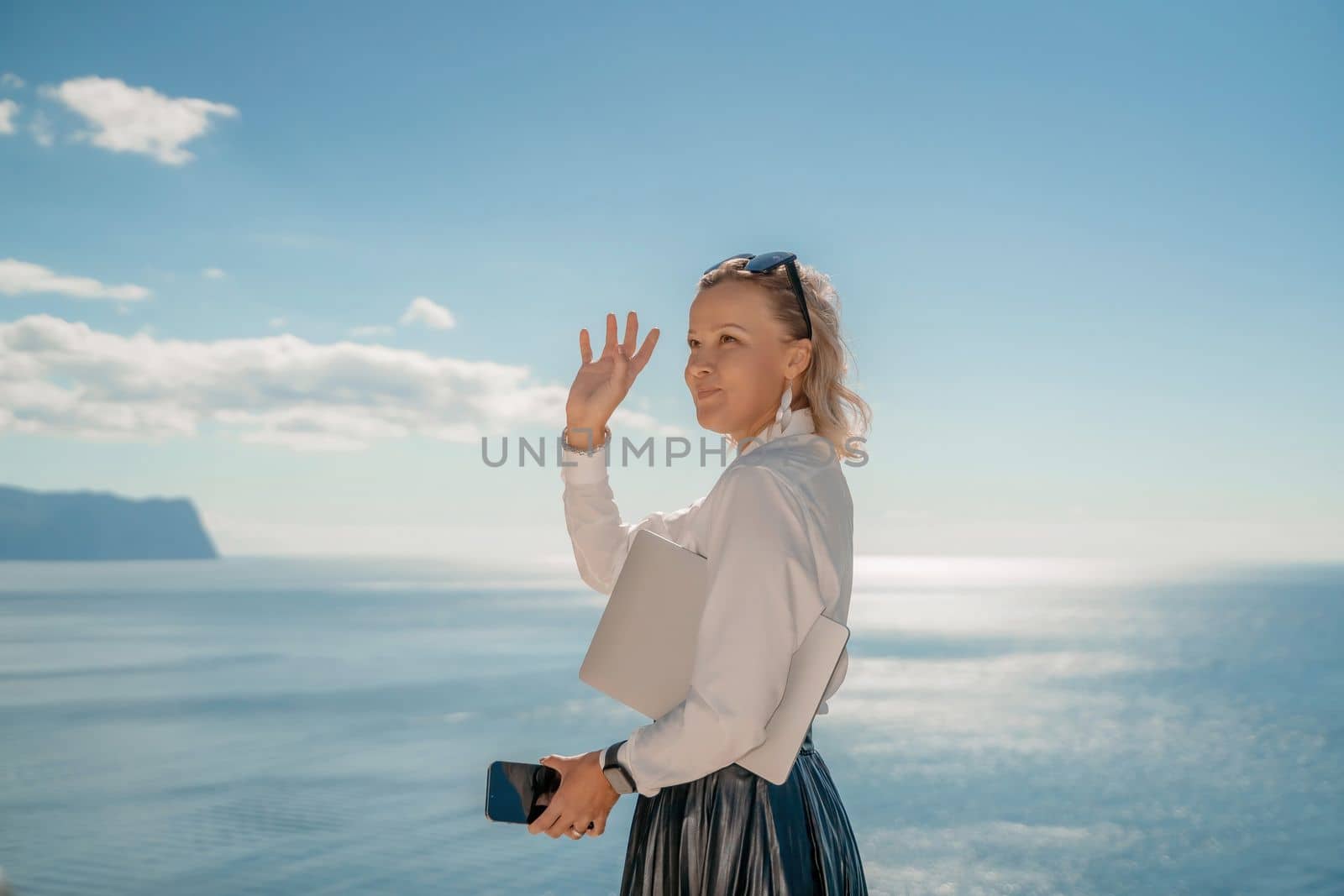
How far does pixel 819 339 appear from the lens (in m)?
1.70

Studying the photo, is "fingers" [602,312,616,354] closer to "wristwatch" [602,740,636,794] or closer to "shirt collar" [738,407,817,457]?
"shirt collar" [738,407,817,457]

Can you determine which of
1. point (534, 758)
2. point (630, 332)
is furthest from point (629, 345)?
point (534, 758)

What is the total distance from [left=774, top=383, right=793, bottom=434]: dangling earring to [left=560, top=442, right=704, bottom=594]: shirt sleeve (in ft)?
0.64

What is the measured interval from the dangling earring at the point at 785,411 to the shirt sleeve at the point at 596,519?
7.7 inches

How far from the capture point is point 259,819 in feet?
57.5

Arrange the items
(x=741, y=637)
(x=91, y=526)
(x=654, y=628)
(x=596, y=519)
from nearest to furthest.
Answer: (x=741, y=637) < (x=654, y=628) < (x=596, y=519) < (x=91, y=526)

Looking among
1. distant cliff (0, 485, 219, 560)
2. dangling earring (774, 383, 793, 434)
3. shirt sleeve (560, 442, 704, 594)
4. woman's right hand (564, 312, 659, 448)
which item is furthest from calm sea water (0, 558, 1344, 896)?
distant cliff (0, 485, 219, 560)

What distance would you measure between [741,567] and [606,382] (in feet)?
1.58

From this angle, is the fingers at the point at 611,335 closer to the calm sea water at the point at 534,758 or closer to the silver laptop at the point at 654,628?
the silver laptop at the point at 654,628

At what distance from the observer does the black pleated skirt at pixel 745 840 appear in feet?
4.98

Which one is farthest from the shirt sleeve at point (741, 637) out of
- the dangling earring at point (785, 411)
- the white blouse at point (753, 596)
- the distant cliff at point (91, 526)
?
the distant cliff at point (91, 526)

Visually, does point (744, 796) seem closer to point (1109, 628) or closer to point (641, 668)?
point (641, 668)

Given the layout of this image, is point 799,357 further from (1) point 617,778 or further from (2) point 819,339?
(1) point 617,778

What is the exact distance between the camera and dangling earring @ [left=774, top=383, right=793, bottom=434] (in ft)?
5.49
